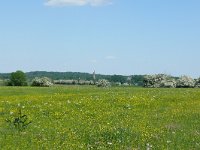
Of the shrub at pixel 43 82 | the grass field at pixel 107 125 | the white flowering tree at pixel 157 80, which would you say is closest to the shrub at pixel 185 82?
the white flowering tree at pixel 157 80

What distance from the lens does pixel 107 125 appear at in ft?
70.3

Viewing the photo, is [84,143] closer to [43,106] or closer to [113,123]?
[113,123]

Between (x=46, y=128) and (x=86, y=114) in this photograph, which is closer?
(x=46, y=128)

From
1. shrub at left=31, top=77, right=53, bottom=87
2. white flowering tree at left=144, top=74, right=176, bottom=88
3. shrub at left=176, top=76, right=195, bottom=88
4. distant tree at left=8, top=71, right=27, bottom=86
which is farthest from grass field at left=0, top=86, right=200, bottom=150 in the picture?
distant tree at left=8, top=71, right=27, bottom=86

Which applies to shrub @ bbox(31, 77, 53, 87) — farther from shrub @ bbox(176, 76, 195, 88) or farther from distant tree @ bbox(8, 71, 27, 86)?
shrub @ bbox(176, 76, 195, 88)

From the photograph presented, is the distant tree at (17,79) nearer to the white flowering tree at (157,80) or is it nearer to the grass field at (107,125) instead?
the white flowering tree at (157,80)

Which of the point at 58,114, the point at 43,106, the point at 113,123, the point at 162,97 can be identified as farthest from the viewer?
the point at 162,97

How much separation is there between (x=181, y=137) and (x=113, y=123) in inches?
159

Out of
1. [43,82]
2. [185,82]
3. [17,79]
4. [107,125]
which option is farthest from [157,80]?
[107,125]

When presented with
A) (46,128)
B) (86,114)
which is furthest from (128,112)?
(46,128)

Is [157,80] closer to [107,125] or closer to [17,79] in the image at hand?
[17,79]

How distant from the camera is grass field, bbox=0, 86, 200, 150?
57.0 ft

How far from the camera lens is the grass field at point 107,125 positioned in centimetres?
1738

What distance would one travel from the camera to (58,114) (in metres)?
24.9
